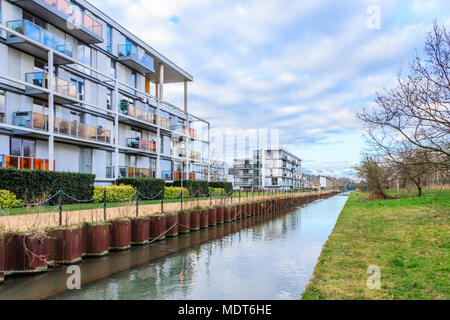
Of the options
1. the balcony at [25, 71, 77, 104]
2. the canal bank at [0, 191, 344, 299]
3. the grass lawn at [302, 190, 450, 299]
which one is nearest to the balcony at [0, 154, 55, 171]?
the balcony at [25, 71, 77, 104]

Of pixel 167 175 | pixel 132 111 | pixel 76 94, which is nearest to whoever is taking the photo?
pixel 76 94

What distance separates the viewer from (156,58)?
3984 centimetres

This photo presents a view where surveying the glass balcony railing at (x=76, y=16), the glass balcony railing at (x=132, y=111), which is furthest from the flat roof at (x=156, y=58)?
the glass balcony railing at (x=132, y=111)

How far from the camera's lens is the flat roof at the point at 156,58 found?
3035cm

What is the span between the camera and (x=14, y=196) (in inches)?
689

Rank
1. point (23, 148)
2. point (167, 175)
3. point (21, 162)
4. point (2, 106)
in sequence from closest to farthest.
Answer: point (2, 106), point (21, 162), point (23, 148), point (167, 175)

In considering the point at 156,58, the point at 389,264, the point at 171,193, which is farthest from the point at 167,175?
the point at 389,264

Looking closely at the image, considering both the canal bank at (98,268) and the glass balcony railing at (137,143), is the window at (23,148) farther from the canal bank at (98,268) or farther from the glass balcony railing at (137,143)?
the canal bank at (98,268)

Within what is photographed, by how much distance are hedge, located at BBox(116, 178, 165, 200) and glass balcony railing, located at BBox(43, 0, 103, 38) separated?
11.7m

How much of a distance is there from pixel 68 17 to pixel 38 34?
337 cm

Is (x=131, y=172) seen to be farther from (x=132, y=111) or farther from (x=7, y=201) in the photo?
(x=7, y=201)

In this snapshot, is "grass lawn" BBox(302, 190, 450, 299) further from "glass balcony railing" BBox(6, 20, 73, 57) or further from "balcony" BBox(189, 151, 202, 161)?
"balcony" BBox(189, 151, 202, 161)
